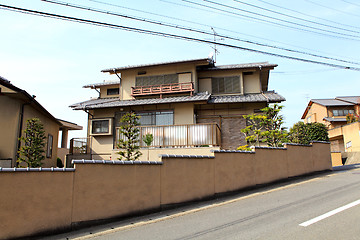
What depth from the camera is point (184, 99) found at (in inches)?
635

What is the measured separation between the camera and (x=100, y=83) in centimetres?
2077

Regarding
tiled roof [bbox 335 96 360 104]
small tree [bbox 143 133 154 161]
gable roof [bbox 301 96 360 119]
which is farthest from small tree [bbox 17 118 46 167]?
tiled roof [bbox 335 96 360 104]

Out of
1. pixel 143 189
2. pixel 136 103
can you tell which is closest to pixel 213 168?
pixel 143 189

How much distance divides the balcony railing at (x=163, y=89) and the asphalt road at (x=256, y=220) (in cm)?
944

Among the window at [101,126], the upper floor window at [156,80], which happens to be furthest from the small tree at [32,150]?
the upper floor window at [156,80]

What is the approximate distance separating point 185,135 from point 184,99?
359cm

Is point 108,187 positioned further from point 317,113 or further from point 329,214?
point 317,113

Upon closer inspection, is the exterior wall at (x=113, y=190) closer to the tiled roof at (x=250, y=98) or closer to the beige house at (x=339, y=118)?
the tiled roof at (x=250, y=98)

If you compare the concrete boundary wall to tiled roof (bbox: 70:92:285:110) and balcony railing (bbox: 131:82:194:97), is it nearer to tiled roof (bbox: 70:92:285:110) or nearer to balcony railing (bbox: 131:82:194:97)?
tiled roof (bbox: 70:92:285:110)

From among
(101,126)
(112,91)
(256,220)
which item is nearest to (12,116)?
(101,126)

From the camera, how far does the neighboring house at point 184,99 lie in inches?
642

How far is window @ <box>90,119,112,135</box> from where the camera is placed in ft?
56.4

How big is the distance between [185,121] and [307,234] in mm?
11940

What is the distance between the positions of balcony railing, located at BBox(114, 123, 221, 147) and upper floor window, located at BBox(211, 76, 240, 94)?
5530mm
